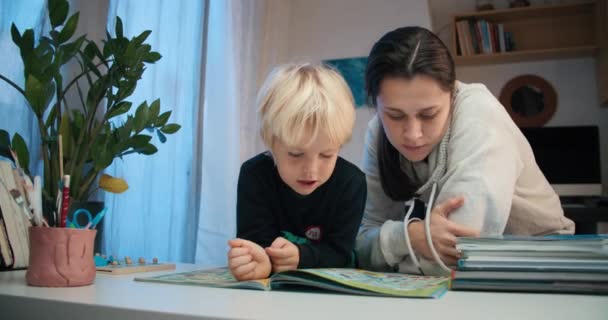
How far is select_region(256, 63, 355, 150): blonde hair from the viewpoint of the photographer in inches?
32.3

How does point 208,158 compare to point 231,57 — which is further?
point 231,57

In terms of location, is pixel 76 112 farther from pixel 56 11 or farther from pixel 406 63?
pixel 406 63

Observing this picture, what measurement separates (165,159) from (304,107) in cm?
117

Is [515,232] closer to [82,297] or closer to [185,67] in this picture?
[82,297]

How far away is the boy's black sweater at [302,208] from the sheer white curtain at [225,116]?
3.64 ft

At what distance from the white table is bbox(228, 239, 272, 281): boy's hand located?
0.11m

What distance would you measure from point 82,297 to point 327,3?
130 inches

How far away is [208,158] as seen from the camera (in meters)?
2.25

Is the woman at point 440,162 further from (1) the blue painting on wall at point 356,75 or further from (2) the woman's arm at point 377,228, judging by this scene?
(1) the blue painting on wall at point 356,75

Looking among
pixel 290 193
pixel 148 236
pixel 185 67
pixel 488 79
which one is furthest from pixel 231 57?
pixel 488 79

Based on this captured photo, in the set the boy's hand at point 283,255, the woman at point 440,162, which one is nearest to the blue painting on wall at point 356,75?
the woman at point 440,162

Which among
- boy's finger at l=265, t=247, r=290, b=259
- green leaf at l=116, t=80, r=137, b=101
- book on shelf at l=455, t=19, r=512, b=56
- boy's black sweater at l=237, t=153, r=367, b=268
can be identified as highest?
book on shelf at l=455, t=19, r=512, b=56

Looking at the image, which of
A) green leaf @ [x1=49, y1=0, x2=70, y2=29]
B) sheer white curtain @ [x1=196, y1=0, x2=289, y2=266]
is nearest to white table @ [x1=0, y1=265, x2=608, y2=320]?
green leaf @ [x1=49, y1=0, x2=70, y2=29]

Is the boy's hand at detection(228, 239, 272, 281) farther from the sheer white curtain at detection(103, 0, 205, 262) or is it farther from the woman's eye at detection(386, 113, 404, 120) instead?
the sheer white curtain at detection(103, 0, 205, 262)
